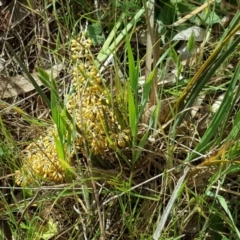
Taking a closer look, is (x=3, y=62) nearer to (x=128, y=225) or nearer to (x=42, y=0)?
(x=42, y=0)

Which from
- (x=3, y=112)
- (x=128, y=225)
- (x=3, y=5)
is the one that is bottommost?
(x=128, y=225)

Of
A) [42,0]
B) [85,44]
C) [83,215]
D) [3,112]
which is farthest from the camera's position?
[42,0]

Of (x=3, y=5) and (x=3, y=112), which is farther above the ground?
(x=3, y=5)

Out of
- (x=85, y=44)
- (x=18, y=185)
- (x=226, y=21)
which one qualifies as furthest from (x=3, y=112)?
(x=226, y=21)

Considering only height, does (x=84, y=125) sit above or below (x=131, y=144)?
above

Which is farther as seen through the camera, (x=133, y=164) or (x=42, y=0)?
(x=42, y=0)
